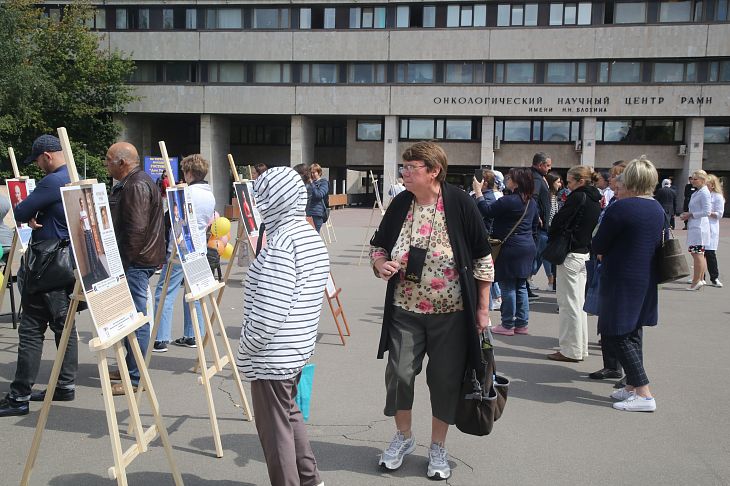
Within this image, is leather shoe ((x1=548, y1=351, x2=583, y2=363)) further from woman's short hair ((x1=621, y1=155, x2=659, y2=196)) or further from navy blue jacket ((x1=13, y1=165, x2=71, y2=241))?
navy blue jacket ((x1=13, y1=165, x2=71, y2=241))

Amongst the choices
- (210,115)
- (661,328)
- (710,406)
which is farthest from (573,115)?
(710,406)

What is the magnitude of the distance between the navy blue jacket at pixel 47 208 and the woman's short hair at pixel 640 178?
14.8ft

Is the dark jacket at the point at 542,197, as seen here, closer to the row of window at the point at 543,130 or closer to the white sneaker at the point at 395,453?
the white sneaker at the point at 395,453

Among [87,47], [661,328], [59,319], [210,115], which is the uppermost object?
[87,47]

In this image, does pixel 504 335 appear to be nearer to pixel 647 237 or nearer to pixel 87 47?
pixel 647 237

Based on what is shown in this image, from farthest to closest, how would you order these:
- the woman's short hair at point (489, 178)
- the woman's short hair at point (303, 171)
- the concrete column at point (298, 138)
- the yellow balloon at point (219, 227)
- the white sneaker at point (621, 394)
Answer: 1. the concrete column at point (298, 138)
2. the woman's short hair at point (303, 171)
3. the woman's short hair at point (489, 178)
4. the yellow balloon at point (219, 227)
5. the white sneaker at point (621, 394)

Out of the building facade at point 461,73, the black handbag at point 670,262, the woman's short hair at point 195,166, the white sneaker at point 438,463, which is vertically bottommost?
the white sneaker at point 438,463

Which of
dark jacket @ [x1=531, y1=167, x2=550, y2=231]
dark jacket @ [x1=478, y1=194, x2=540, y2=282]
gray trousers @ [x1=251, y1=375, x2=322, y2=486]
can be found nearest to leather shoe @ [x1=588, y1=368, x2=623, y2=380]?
dark jacket @ [x1=478, y1=194, x2=540, y2=282]

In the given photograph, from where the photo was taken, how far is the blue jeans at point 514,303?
782 cm

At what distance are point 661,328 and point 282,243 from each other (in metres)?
6.84

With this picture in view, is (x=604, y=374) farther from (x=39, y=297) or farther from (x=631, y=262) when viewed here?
(x=39, y=297)

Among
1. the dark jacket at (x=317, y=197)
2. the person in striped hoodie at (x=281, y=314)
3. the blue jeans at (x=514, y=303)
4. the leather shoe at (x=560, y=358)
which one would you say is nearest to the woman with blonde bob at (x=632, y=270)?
the leather shoe at (x=560, y=358)

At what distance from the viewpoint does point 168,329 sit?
6.90 metres

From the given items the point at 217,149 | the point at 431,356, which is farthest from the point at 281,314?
the point at 217,149
